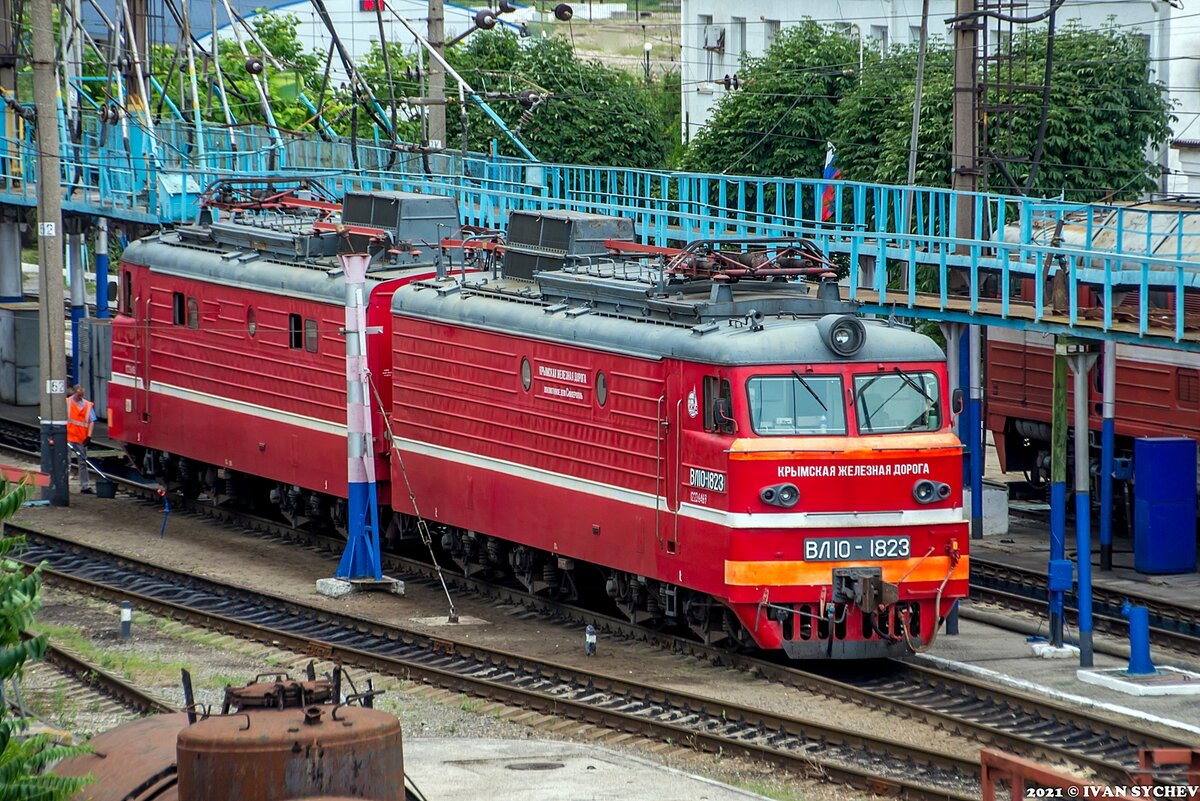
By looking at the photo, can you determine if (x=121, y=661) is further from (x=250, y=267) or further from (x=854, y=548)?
(x=250, y=267)

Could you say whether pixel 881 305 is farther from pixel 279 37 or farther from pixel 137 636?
pixel 279 37

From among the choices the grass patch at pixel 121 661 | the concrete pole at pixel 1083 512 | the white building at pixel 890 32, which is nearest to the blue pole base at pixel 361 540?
the grass patch at pixel 121 661

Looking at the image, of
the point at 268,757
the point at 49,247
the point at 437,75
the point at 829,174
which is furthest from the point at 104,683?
the point at 829,174

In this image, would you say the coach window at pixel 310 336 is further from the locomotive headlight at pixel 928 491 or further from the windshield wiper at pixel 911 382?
the locomotive headlight at pixel 928 491

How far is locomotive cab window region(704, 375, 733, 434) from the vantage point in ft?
55.6

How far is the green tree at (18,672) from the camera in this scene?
823 centimetres

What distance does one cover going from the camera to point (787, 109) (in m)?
41.0

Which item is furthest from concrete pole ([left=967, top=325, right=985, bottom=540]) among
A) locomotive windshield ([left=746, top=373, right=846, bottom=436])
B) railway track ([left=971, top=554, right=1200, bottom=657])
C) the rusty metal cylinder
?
the rusty metal cylinder

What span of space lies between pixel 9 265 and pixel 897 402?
25822 millimetres

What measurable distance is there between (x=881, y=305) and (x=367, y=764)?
45.5 ft

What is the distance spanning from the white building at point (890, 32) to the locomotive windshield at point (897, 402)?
1548 centimetres

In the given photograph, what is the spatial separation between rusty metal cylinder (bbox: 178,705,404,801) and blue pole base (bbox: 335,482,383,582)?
39.9 feet

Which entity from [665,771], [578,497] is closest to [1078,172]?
[578,497]

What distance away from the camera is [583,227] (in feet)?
69.1
